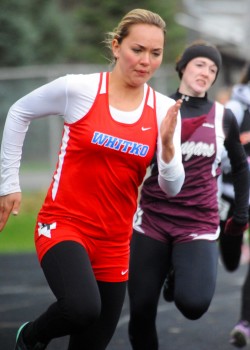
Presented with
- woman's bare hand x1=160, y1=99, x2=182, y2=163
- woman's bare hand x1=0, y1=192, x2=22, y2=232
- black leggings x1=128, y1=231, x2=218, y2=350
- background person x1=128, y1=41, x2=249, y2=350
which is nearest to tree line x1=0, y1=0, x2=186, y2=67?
background person x1=128, y1=41, x2=249, y2=350

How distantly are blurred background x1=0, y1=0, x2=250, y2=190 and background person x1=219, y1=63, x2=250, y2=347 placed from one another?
1391 centimetres

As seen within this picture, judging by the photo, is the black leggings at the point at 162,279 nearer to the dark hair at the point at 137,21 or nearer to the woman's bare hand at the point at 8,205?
the woman's bare hand at the point at 8,205

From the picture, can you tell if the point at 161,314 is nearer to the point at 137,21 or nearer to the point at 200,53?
the point at 200,53

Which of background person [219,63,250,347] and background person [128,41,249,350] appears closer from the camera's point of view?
background person [128,41,249,350]

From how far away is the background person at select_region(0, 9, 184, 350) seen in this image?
225 inches

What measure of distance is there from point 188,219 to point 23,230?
10.2 metres

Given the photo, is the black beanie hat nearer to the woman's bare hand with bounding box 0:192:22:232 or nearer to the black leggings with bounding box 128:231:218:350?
the black leggings with bounding box 128:231:218:350

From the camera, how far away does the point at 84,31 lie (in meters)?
39.9

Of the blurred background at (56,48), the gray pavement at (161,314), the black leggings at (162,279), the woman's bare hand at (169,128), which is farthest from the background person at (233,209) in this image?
the blurred background at (56,48)

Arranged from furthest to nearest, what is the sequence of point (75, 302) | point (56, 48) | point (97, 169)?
point (56, 48) → point (97, 169) → point (75, 302)

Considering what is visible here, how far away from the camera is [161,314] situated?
31.7 feet

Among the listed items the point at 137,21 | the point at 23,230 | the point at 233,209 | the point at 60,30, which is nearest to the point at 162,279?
the point at 233,209

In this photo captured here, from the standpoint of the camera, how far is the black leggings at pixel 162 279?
21.0 feet

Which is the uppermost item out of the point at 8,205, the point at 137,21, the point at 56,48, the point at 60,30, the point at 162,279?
the point at 60,30
